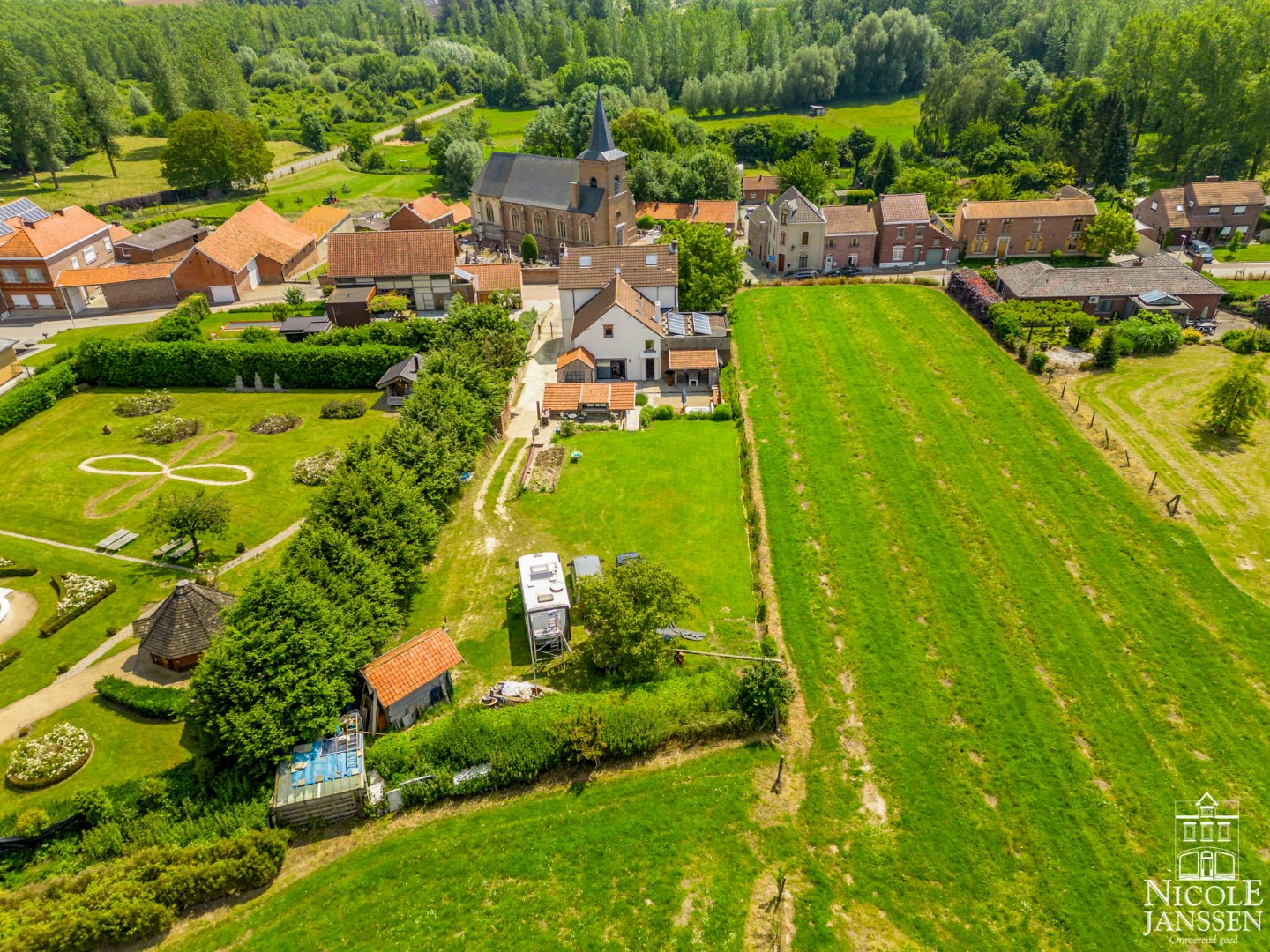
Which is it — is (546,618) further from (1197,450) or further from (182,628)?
(1197,450)

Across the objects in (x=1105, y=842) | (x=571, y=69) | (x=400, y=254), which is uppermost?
(x=571, y=69)

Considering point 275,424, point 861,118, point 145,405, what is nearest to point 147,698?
point 275,424

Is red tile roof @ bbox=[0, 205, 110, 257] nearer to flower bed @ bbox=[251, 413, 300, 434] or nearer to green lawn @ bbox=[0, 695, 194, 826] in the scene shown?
flower bed @ bbox=[251, 413, 300, 434]

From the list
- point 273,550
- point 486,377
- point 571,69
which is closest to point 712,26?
point 571,69

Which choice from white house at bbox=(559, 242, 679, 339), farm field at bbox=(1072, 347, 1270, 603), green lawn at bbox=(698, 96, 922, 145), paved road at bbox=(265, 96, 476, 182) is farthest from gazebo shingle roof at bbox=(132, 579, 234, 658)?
green lawn at bbox=(698, 96, 922, 145)

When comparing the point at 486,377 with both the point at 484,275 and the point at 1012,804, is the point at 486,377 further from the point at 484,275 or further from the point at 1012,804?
the point at 1012,804

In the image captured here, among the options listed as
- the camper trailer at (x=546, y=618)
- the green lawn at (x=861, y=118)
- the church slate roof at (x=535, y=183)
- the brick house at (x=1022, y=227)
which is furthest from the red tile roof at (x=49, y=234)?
the green lawn at (x=861, y=118)
